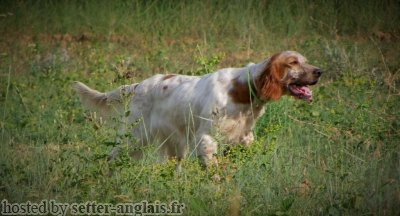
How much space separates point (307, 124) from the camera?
25.6ft

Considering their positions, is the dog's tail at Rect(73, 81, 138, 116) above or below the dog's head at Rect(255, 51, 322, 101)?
below

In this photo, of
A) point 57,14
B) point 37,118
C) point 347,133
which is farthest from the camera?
point 57,14

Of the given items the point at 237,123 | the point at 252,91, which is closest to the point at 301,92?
the point at 252,91

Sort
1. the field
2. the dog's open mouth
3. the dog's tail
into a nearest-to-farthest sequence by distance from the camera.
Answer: the field
the dog's open mouth
the dog's tail

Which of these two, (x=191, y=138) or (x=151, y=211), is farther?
(x=191, y=138)

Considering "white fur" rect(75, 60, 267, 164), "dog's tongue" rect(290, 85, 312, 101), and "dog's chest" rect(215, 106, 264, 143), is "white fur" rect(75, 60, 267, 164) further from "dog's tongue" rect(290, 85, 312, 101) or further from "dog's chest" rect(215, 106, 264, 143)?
"dog's tongue" rect(290, 85, 312, 101)

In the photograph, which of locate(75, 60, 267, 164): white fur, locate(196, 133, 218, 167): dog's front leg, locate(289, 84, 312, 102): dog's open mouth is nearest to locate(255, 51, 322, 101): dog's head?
locate(289, 84, 312, 102): dog's open mouth

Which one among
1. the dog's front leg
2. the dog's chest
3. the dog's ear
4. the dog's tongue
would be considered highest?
the dog's ear

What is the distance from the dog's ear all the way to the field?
26 cm

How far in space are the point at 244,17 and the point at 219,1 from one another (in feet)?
2.02

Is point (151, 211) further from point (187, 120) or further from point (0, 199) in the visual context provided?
point (187, 120)

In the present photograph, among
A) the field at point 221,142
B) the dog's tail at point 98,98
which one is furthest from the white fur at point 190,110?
the field at point 221,142

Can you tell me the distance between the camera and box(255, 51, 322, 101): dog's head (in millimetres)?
7250

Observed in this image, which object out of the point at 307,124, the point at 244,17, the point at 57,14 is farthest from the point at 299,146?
the point at 57,14
